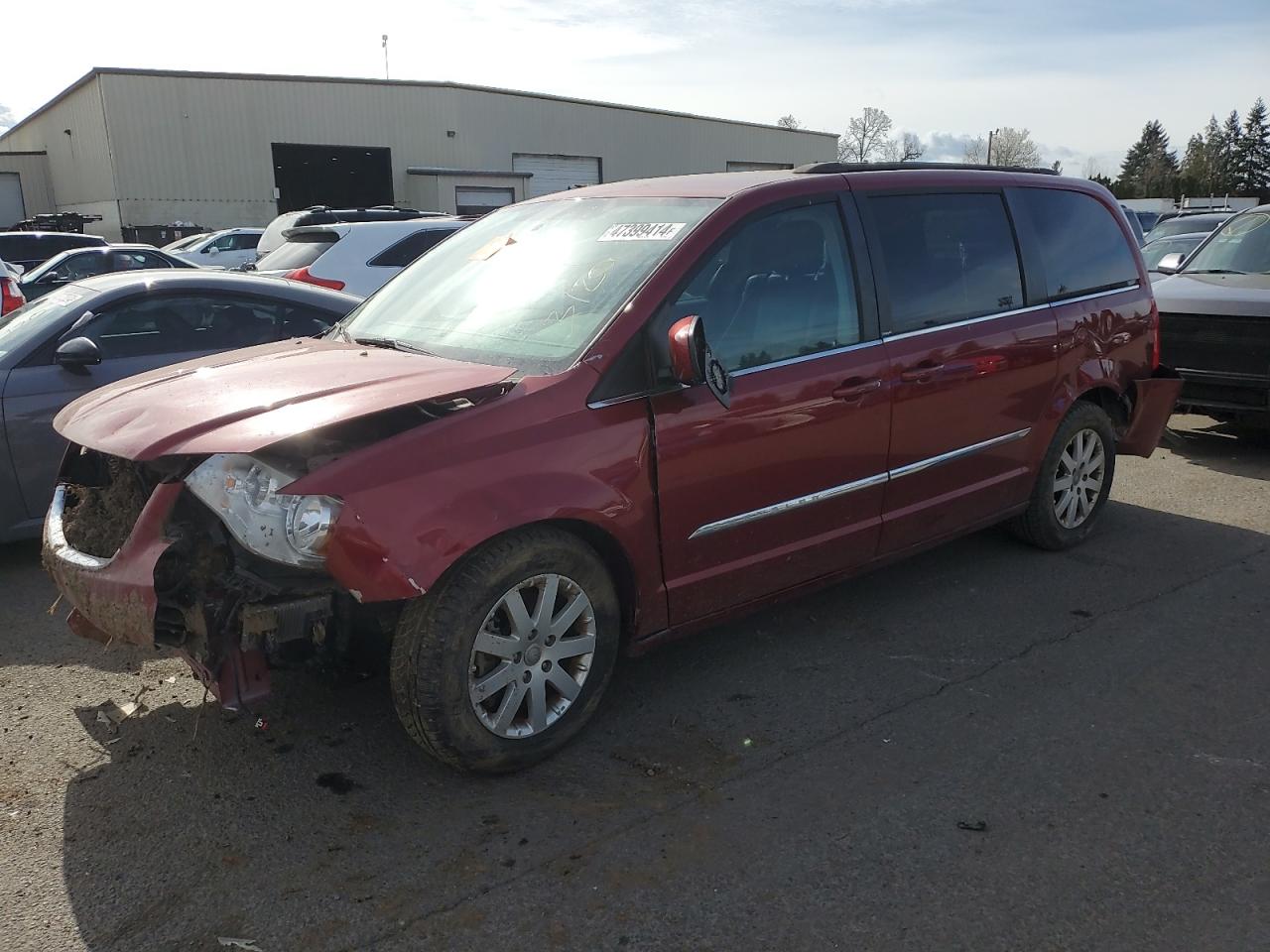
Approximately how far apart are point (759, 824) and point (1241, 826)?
142 cm

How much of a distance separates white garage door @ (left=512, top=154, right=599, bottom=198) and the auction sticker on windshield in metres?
36.4

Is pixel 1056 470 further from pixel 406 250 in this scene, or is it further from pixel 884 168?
pixel 406 250

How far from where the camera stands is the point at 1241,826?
9.69ft

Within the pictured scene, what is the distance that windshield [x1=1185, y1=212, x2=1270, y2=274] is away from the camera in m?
8.17

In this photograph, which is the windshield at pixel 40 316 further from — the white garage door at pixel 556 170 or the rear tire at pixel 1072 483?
the white garage door at pixel 556 170

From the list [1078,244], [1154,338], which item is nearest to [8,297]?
[1078,244]

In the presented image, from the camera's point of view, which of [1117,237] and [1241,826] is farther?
[1117,237]

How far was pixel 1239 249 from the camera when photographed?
8.38 m

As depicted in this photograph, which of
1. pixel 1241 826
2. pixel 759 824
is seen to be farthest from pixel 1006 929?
pixel 1241 826

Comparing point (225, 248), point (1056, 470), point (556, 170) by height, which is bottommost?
point (1056, 470)

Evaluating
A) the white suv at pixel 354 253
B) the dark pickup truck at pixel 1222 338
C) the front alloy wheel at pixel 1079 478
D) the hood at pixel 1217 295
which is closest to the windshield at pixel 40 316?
the white suv at pixel 354 253

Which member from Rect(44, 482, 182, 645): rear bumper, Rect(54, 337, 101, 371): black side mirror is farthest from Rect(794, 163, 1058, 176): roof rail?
Rect(54, 337, 101, 371): black side mirror

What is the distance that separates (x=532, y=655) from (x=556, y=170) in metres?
39.3

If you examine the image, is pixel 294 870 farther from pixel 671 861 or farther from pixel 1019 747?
pixel 1019 747
